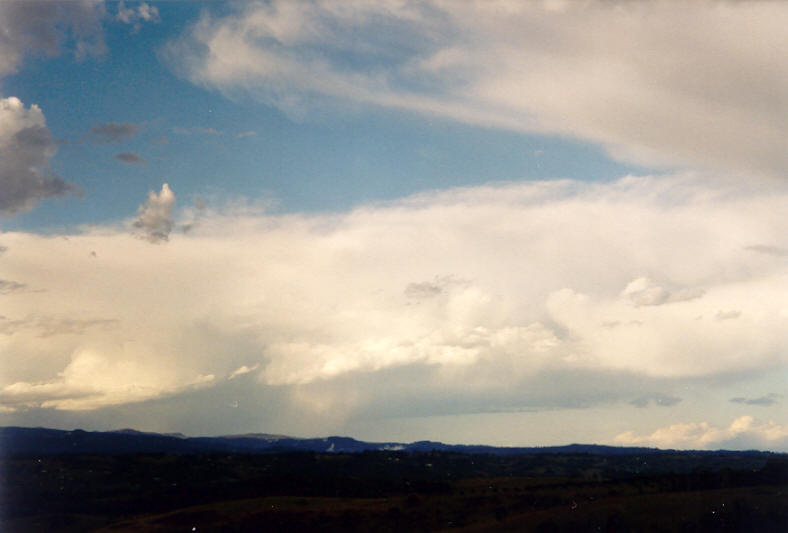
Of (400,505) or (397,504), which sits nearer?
(400,505)

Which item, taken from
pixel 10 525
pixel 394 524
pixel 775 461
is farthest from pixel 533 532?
pixel 10 525

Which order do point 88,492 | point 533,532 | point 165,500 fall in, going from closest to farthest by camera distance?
1. point 533,532
2. point 165,500
3. point 88,492

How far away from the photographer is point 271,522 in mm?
119625

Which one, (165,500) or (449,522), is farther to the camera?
(165,500)

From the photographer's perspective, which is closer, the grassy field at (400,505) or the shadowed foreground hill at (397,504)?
the grassy field at (400,505)

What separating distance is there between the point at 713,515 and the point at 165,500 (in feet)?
329

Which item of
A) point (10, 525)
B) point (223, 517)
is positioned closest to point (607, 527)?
point (223, 517)

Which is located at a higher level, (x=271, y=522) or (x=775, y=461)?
(x=775, y=461)

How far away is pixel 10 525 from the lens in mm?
123000

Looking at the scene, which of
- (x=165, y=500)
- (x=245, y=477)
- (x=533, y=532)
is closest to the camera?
(x=533, y=532)

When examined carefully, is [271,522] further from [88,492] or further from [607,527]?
[88,492]

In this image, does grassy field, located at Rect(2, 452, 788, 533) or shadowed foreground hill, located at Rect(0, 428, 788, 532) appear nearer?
grassy field, located at Rect(2, 452, 788, 533)

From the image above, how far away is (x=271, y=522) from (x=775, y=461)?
339ft

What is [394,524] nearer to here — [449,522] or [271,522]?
[449,522]
